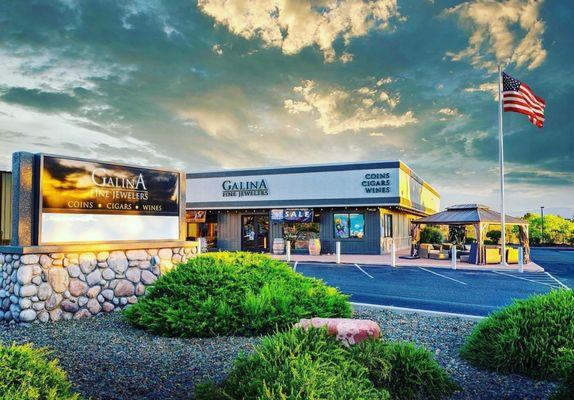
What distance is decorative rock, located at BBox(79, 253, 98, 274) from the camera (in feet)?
26.1

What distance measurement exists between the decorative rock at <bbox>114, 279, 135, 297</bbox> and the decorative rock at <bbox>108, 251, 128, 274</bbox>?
0.78 feet

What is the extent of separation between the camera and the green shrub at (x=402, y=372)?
408cm

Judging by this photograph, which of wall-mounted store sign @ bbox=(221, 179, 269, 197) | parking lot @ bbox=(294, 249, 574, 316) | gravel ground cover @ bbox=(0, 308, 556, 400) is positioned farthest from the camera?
wall-mounted store sign @ bbox=(221, 179, 269, 197)

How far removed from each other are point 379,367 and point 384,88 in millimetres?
17751

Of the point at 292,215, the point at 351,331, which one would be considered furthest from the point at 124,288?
the point at 292,215

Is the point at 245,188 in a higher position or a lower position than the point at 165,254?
higher

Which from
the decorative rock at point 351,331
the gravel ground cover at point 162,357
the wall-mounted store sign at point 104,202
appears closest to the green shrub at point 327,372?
the decorative rock at point 351,331

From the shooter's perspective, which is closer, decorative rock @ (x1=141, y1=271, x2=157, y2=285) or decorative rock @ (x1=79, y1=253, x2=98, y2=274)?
decorative rock @ (x1=79, y1=253, x2=98, y2=274)

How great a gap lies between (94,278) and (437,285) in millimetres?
10254

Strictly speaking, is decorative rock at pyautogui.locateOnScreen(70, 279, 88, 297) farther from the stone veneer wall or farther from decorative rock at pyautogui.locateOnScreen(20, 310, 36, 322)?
decorative rock at pyautogui.locateOnScreen(20, 310, 36, 322)

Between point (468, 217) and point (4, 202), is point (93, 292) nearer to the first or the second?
point (4, 202)

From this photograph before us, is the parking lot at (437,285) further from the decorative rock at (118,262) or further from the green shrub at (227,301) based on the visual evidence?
the decorative rock at (118,262)

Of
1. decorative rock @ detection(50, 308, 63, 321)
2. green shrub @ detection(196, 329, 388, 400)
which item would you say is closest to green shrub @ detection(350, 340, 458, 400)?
green shrub @ detection(196, 329, 388, 400)

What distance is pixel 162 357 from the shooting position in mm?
5195
